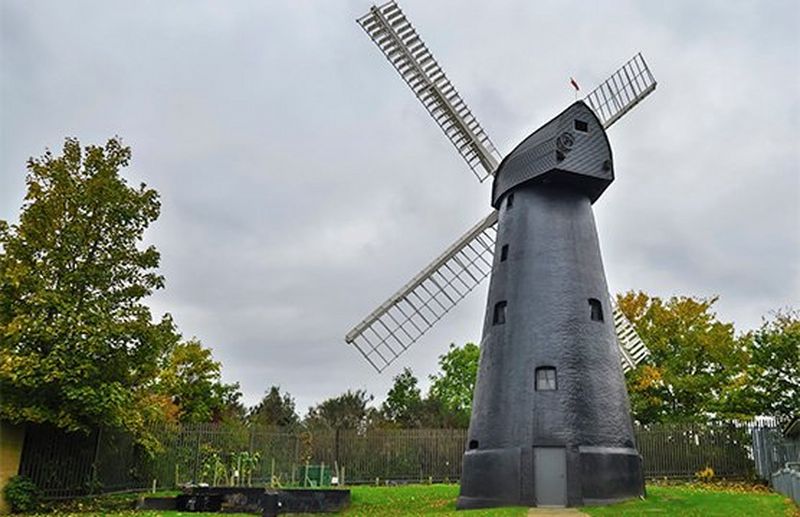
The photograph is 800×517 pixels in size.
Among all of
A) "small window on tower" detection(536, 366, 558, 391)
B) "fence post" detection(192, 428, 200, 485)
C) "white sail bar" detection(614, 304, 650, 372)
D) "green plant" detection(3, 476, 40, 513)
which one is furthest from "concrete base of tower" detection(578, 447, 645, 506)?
"fence post" detection(192, 428, 200, 485)

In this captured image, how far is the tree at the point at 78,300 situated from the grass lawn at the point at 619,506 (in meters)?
2.58

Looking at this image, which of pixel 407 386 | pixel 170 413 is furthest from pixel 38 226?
pixel 407 386

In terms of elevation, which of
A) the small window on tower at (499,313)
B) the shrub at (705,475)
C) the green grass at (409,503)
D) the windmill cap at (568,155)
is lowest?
the green grass at (409,503)

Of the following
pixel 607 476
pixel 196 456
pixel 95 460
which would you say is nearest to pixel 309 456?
pixel 196 456

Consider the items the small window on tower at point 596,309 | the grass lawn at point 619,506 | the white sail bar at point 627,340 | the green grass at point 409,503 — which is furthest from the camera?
the white sail bar at point 627,340

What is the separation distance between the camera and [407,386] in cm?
5762

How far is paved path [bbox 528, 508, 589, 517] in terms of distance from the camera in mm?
13112

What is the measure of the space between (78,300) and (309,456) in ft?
45.1

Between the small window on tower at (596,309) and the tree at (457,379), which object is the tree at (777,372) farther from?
the tree at (457,379)

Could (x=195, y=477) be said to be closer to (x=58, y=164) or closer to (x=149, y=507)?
(x=149, y=507)

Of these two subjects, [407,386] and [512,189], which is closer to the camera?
[512,189]

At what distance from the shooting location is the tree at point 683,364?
3128 centimetres

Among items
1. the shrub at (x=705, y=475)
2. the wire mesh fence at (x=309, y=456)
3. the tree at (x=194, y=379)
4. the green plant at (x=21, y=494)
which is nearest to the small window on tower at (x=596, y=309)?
the wire mesh fence at (x=309, y=456)

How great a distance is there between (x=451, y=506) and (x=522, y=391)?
3.81m
